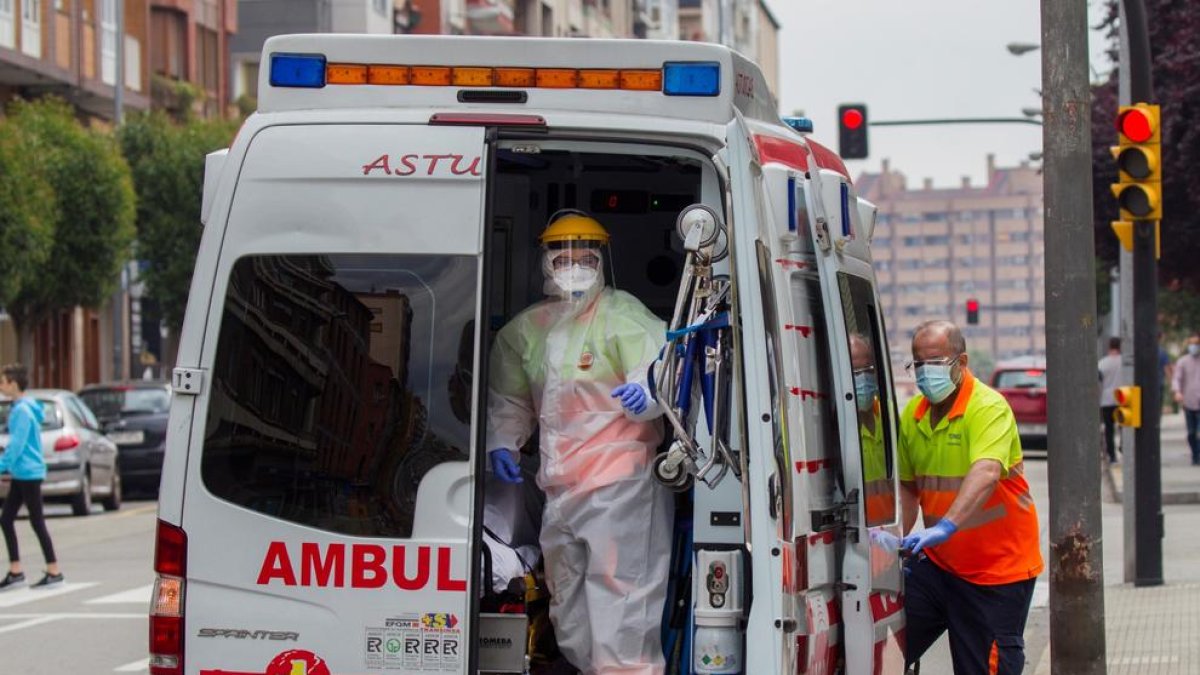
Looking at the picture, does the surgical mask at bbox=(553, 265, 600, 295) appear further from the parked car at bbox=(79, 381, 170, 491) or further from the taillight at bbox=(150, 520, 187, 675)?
the parked car at bbox=(79, 381, 170, 491)

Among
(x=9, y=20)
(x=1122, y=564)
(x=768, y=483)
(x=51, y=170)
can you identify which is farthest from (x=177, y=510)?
(x=9, y=20)

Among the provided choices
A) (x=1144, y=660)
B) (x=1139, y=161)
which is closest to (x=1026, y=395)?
(x=1139, y=161)

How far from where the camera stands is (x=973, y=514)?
316 inches

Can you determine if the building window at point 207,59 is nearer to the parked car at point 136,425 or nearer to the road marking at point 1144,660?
the parked car at point 136,425

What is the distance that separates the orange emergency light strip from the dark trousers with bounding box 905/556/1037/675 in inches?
112

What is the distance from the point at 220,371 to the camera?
6289mm

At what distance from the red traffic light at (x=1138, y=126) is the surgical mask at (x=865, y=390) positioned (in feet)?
18.0

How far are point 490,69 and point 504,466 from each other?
1.26 m

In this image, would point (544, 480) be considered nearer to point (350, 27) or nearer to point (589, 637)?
point (589, 637)

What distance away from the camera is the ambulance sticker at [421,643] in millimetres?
6164

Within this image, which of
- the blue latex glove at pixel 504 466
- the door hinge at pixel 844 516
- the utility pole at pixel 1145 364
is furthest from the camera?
the utility pole at pixel 1145 364

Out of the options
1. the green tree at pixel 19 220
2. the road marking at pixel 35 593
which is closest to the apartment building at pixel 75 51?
Answer: the green tree at pixel 19 220

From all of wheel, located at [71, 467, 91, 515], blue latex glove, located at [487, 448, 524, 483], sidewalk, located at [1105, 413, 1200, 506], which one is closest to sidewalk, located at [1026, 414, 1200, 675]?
sidewalk, located at [1105, 413, 1200, 506]

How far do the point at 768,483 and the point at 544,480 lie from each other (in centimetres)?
92
